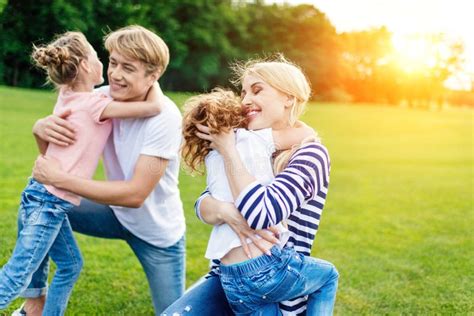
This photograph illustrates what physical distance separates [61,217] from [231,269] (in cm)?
114

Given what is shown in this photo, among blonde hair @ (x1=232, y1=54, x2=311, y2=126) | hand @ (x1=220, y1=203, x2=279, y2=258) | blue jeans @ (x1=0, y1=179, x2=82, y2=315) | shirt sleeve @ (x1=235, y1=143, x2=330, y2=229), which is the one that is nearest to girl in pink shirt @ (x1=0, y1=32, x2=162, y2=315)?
blue jeans @ (x1=0, y1=179, x2=82, y2=315)

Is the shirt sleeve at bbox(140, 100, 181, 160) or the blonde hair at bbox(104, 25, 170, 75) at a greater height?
the blonde hair at bbox(104, 25, 170, 75)

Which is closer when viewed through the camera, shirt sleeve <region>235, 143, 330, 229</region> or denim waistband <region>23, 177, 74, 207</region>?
shirt sleeve <region>235, 143, 330, 229</region>

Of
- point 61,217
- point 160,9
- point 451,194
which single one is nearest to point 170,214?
point 61,217

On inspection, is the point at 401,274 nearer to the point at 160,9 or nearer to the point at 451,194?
the point at 451,194

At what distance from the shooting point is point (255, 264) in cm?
245

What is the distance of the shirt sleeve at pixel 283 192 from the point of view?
232cm

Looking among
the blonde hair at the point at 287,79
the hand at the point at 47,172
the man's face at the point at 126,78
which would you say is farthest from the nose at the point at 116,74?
the blonde hair at the point at 287,79

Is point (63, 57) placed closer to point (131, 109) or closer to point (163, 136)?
point (131, 109)

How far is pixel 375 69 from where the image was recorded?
65.5 meters

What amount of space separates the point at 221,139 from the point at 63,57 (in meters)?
1.16

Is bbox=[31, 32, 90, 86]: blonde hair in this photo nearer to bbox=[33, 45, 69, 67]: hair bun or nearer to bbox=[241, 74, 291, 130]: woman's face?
bbox=[33, 45, 69, 67]: hair bun

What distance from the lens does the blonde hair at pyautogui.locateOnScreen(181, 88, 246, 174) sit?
8.24 feet

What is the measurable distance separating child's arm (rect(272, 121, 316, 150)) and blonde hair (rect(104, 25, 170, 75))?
3.05 feet
